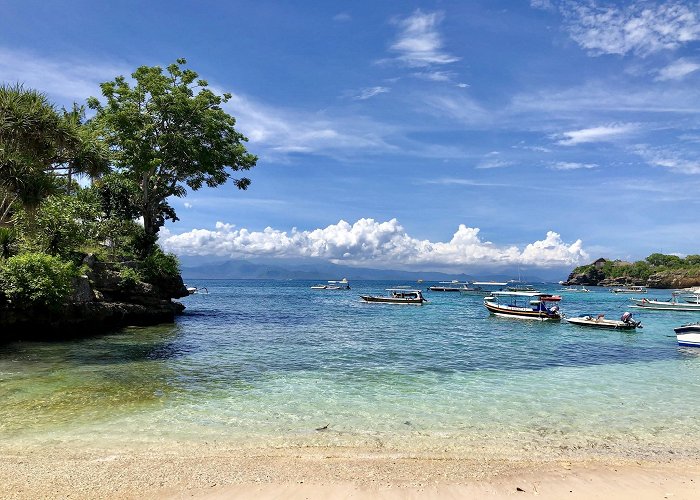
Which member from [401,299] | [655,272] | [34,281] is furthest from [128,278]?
[655,272]

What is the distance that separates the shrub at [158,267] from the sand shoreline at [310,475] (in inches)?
997

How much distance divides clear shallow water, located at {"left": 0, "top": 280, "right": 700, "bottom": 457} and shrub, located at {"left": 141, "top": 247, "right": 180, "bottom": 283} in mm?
8086

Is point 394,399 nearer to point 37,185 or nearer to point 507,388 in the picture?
point 507,388

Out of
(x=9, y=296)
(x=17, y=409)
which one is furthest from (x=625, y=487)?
(x=9, y=296)

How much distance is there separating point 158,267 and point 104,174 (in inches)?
299

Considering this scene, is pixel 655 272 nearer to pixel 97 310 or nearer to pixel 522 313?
pixel 522 313

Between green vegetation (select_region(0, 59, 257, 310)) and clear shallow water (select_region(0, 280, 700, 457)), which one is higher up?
green vegetation (select_region(0, 59, 257, 310))

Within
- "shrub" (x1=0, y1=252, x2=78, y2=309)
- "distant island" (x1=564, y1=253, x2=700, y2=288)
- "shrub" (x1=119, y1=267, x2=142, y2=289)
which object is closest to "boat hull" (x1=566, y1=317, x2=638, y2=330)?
"shrub" (x1=119, y1=267, x2=142, y2=289)

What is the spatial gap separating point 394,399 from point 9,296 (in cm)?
1805

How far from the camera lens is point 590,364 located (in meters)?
19.9

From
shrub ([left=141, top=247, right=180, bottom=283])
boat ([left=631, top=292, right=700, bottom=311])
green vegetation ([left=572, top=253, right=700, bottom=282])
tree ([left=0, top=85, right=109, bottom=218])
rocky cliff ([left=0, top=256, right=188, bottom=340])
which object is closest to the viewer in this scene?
tree ([left=0, top=85, right=109, bottom=218])

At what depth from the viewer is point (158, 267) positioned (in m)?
33.0

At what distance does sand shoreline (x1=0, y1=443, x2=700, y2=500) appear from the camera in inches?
267

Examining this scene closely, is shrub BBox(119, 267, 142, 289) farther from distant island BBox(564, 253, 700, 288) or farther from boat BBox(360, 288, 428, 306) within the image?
distant island BBox(564, 253, 700, 288)
